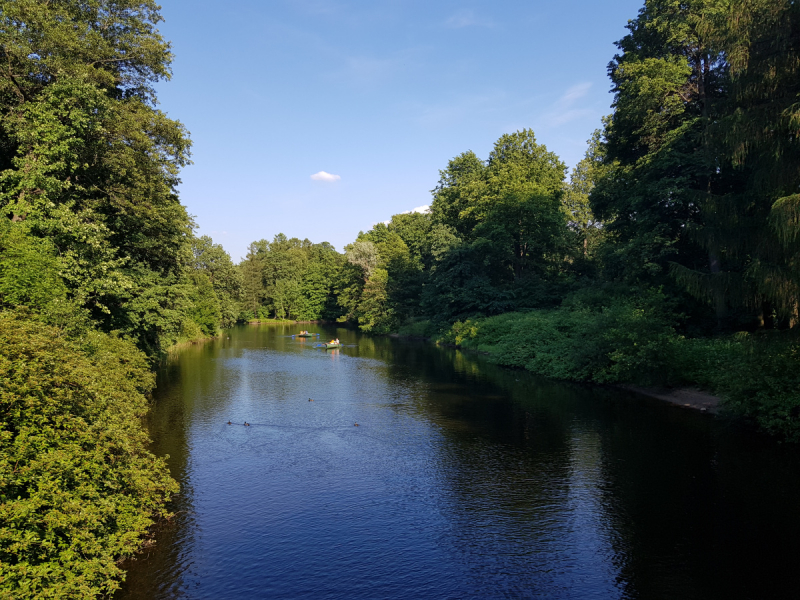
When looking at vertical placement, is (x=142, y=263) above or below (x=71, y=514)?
above

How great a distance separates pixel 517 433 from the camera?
25203mm

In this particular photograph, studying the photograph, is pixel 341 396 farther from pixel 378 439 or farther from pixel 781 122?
pixel 781 122

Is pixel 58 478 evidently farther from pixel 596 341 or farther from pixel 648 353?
pixel 596 341

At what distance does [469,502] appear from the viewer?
1753 centimetres

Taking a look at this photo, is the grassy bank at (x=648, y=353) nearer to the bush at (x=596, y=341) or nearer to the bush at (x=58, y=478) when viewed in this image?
the bush at (x=596, y=341)

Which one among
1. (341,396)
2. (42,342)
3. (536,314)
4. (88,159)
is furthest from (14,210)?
(536,314)

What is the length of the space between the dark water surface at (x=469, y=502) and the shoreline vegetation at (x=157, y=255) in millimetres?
2084

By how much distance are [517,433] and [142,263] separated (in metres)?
25.0

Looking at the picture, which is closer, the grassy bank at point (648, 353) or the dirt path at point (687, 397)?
the grassy bank at point (648, 353)

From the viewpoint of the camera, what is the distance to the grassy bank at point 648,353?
70.1ft

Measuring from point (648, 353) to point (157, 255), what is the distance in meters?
29.8

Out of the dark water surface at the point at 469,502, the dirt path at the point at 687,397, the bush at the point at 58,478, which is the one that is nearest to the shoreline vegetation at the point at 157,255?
the bush at the point at 58,478

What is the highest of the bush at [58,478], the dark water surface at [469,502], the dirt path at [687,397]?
the bush at [58,478]

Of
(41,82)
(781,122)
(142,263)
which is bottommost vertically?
(142,263)
